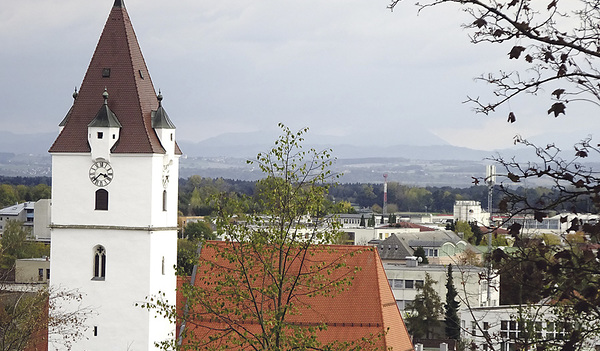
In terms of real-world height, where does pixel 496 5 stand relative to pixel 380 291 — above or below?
above

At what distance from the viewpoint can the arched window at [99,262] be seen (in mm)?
34438

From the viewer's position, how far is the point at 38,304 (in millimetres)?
32531

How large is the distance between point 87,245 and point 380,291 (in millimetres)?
9158

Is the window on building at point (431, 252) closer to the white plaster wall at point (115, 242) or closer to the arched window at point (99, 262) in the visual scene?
the white plaster wall at point (115, 242)

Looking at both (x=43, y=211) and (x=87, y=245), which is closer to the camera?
(x=87, y=245)

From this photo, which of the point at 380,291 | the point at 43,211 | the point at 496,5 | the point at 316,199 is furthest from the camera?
the point at 43,211

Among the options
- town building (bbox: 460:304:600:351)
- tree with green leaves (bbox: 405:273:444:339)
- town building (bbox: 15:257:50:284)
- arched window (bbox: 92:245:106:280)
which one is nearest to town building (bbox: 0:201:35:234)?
town building (bbox: 15:257:50:284)

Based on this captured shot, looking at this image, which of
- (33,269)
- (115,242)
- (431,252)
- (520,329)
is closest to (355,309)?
(115,242)

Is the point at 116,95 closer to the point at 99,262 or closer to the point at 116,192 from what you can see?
the point at 116,192

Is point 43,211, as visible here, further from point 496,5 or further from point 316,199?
point 496,5

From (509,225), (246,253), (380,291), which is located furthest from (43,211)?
(509,225)

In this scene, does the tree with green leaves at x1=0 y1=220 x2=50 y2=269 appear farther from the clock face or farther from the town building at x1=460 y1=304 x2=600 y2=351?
the clock face

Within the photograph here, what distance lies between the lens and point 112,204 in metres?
34.2

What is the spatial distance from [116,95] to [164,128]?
5.53ft
